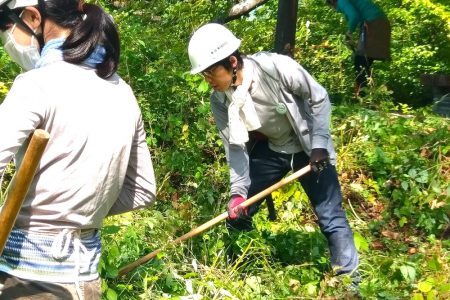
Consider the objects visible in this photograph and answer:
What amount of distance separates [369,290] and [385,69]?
9624 millimetres

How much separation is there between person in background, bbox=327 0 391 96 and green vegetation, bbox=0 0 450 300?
0.35m

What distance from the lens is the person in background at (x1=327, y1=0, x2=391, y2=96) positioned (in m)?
8.74

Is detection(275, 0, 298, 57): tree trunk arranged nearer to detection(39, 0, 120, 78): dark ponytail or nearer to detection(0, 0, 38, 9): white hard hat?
detection(39, 0, 120, 78): dark ponytail

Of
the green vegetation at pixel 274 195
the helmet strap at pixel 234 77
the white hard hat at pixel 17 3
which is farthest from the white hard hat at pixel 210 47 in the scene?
the white hard hat at pixel 17 3

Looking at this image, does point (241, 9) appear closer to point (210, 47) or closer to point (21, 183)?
point (210, 47)

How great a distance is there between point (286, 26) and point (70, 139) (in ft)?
21.0

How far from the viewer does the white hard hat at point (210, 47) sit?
4.43m

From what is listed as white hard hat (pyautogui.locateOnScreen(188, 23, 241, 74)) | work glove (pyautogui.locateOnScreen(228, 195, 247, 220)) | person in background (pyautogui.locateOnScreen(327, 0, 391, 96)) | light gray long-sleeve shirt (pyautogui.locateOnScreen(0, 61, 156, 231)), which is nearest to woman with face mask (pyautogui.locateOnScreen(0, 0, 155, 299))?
light gray long-sleeve shirt (pyautogui.locateOnScreen(0, 61, 156, 231))

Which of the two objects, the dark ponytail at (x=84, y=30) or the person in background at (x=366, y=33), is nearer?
the dark ponytail at (x=84, y=30)

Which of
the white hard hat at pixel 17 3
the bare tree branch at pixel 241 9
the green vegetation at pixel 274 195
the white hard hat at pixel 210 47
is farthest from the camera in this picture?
the bare tree branch at pixel 241 9

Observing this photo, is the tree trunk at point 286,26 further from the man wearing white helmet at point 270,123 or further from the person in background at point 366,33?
the man wearing white helmet at point 270,123

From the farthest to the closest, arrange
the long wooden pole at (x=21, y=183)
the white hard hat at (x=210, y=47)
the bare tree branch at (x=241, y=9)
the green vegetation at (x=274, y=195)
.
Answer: the bare tree branch at (x=241, y=9) → the green vegetation at (x=274, y=195) → the white hard hat at (x=210, y=47) → the long wooden pole at (x=21, y=183)

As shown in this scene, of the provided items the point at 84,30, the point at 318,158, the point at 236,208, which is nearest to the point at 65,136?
the point at 84,30

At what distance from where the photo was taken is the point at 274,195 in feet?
21.3
